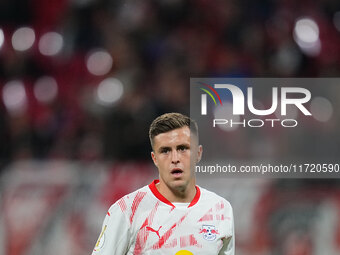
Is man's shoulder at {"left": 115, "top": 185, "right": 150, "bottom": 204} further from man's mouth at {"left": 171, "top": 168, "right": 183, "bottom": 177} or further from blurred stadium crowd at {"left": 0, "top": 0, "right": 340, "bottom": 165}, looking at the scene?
blurred stadium crowd at {"left": 0, "top": 0, "right": 340, "bottom": 165}

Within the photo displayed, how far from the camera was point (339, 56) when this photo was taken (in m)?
2.90

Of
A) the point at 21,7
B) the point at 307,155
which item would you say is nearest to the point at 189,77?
the point at 307,155

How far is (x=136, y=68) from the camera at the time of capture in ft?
9.59

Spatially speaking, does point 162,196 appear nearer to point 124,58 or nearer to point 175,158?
point 175,158

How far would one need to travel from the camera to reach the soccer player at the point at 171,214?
1941 millimetres

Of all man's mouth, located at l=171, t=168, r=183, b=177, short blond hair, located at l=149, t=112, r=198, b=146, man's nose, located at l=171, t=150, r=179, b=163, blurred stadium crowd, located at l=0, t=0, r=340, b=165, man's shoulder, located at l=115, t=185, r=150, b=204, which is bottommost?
man's shoulder, located at l=115, t=185, r=150, b=204

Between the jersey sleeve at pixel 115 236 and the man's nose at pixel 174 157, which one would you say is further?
the man's nose at pixel 174 157

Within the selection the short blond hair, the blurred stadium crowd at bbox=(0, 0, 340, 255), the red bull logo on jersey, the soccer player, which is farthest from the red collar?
the blurred stadium crowd at bbox=(0, 0, 340, 255)

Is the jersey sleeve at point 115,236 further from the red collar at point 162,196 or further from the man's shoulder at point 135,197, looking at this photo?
the red collar at point 162,196

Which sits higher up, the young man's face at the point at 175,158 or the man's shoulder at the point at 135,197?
the young man's face at the point at 175,158

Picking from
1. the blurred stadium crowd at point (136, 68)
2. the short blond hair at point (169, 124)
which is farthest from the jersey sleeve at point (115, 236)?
the blurred stadium crowd at point (136, 68)

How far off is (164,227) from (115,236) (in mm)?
198

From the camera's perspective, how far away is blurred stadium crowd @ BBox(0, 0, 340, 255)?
2.63 meters

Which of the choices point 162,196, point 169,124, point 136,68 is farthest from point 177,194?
point 136,68
